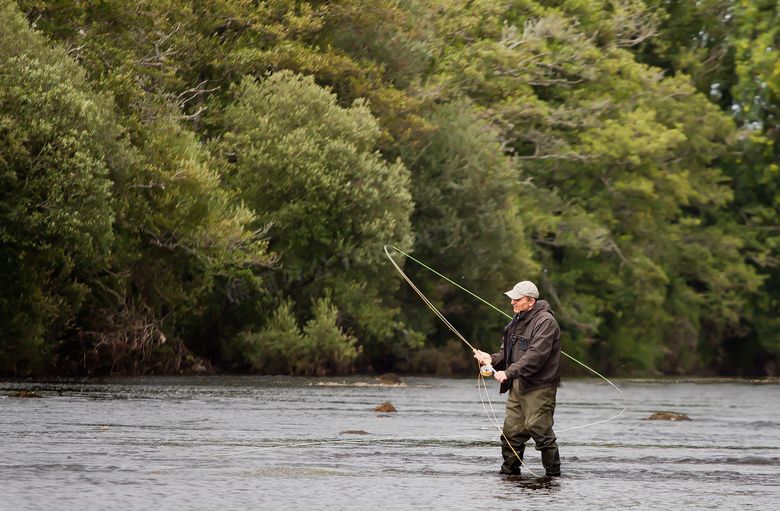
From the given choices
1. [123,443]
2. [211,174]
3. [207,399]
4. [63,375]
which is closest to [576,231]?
[211,174]

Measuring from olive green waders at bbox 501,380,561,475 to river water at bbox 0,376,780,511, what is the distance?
8.0 inches

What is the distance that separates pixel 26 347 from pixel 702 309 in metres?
31.8

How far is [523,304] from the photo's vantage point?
1177 cm

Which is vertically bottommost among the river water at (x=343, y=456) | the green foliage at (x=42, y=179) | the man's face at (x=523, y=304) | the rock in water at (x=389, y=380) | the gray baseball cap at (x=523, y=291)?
the river water at (x=343, y=456)

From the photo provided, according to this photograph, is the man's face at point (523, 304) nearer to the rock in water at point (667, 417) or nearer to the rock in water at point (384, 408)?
the rock in water at point (384, 408)

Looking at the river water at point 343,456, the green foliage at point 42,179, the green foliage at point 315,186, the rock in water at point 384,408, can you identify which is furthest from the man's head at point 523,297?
the green foliage at point 315,186

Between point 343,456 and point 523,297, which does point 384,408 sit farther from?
point 523,297

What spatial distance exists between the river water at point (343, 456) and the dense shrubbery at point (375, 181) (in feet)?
19.8

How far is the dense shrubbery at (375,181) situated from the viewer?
96.1 feet

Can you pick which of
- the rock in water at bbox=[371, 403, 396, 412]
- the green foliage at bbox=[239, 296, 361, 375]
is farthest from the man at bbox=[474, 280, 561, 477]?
the green foliage at bbox=[239, 296, 361, 375]

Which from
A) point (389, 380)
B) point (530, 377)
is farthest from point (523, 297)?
point (389, 380)

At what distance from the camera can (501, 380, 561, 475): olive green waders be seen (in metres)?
11.4

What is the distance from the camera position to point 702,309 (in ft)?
174

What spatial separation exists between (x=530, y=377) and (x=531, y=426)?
1.43 ft
